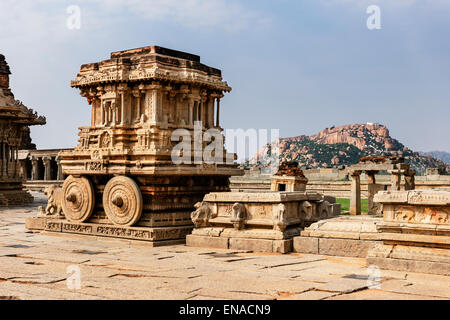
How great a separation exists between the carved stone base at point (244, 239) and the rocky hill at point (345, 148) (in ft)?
189

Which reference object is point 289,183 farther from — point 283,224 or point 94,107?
point 283,224

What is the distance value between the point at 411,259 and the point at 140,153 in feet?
18.9

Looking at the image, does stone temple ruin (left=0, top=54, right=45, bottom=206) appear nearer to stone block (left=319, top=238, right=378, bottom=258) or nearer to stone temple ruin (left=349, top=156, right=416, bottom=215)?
stone temple ruin (left=349, top=156, right=416, bottom=215)

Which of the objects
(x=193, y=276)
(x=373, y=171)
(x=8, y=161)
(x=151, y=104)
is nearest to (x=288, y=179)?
(x=373, y=171)

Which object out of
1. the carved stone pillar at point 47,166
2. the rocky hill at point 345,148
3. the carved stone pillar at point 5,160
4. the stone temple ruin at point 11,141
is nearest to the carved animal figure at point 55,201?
the stone temple ruin at point 11,141

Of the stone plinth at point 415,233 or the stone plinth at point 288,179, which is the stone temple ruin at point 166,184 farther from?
the stone plinth at point 288,179

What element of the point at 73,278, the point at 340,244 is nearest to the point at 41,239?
the point at 73,278

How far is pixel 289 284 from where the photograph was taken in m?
5.93

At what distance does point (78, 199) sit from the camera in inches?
449

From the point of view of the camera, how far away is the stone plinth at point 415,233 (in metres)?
6.70

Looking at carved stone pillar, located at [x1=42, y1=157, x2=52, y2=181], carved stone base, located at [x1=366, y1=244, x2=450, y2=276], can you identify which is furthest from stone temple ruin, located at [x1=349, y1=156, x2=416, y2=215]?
carved stone pillar, located at [x1=42, y1=157, x2=52, y2=181]

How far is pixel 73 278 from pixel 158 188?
422 cm

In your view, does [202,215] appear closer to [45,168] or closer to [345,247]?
[345,247]

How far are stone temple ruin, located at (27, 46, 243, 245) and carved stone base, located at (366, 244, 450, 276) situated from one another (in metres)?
4.50
